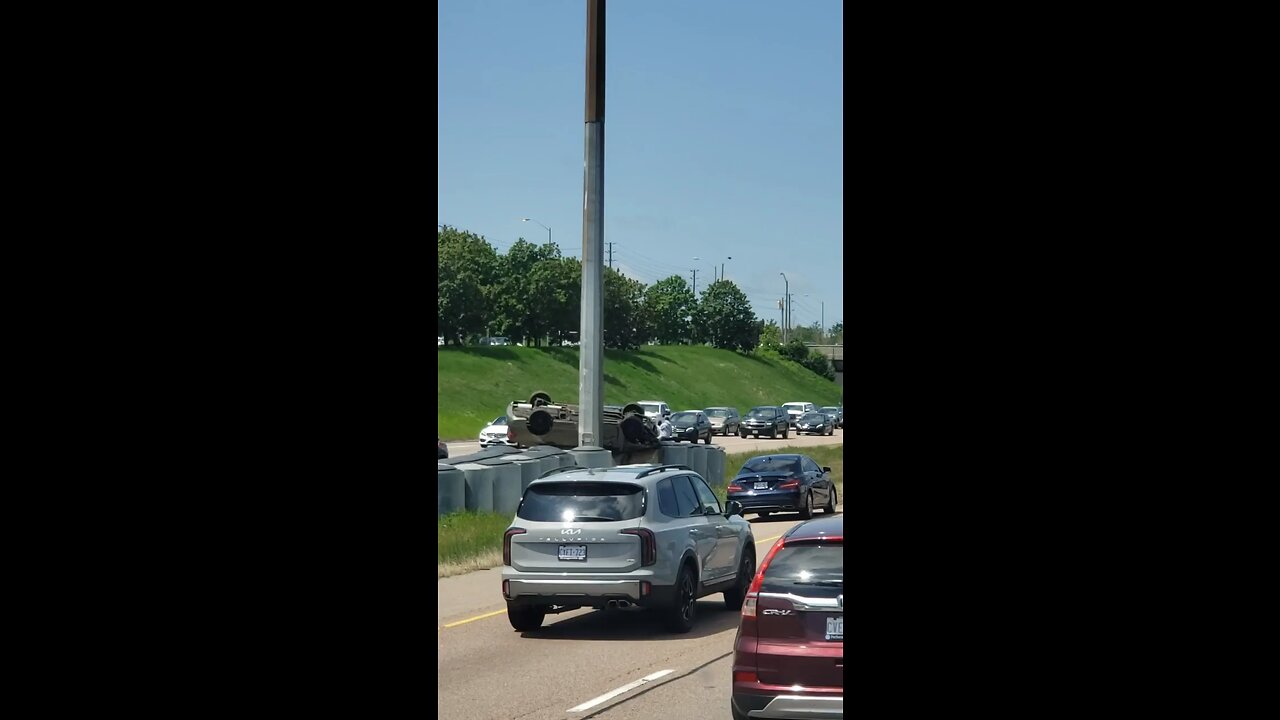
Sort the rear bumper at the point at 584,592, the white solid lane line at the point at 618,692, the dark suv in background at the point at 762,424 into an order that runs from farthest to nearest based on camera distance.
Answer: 1. the dark suv in background at the point at 762,424
2. the rear bumper at the point at 584,592
3. the white solid lane line at the point at 618,692

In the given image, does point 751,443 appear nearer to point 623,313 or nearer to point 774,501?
point 774,501

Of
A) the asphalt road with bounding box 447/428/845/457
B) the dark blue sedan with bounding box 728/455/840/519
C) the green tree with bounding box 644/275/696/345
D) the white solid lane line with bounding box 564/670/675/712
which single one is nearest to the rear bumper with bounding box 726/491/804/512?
the dark blue sedan with bounding box 728/455/840/519

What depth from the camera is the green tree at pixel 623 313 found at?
99125 mm

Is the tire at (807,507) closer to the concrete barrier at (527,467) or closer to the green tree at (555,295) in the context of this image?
the concrete barrier at (527,467)

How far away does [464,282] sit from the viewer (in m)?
86.6

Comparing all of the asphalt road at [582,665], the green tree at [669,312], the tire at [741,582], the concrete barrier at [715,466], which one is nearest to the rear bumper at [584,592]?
the asphalt road at [582,665]

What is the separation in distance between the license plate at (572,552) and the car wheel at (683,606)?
979 mm

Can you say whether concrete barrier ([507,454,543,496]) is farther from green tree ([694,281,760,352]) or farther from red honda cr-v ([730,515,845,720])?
green tree ([694,281,760,352])

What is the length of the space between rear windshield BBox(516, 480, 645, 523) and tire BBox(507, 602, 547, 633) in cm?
90

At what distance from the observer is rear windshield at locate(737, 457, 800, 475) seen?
27406 mm

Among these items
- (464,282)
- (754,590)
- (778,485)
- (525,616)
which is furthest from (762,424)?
(754,590)
